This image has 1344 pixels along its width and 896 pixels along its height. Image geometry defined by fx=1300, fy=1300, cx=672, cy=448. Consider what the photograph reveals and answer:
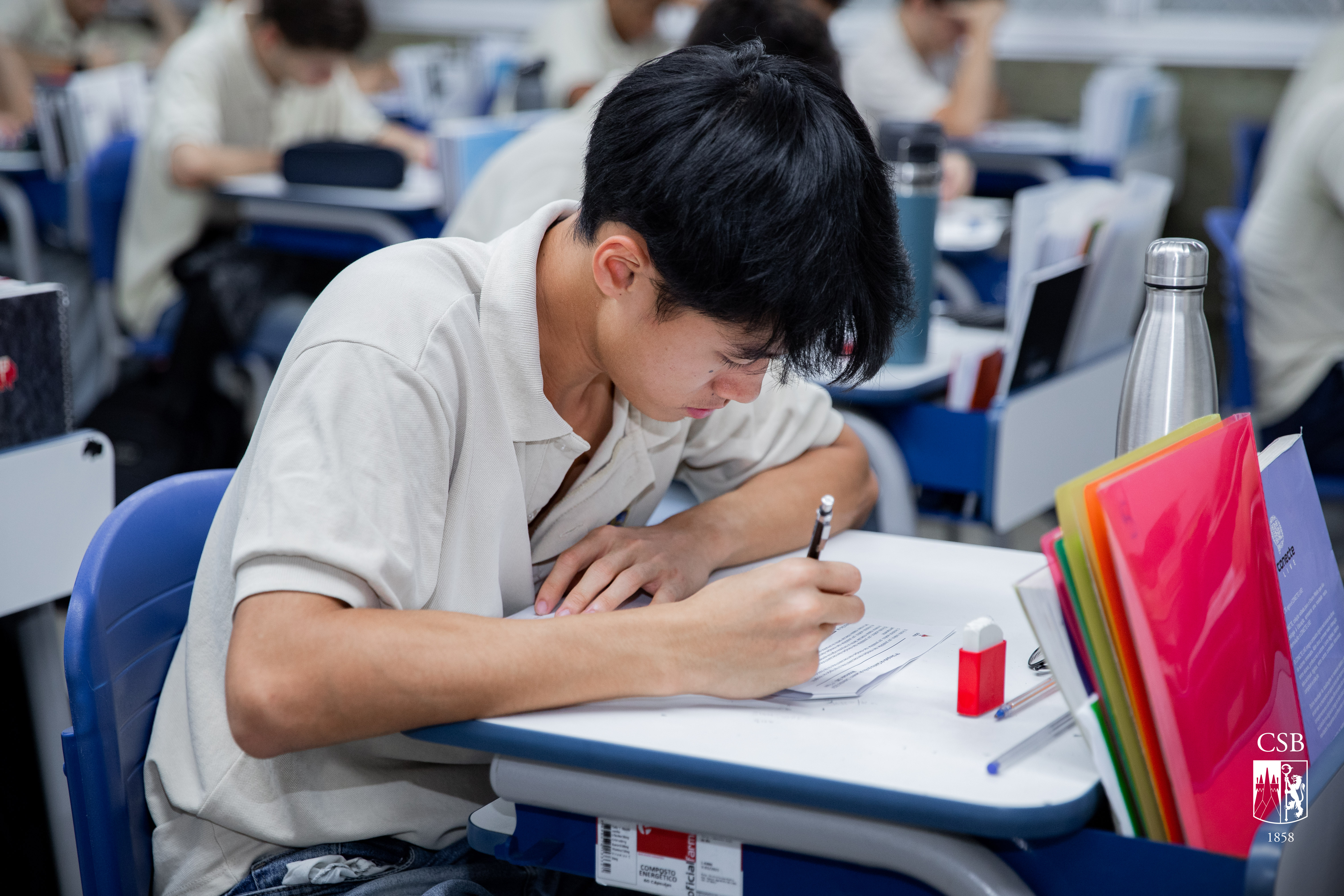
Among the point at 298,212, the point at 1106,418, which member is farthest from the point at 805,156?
the point at 298,212

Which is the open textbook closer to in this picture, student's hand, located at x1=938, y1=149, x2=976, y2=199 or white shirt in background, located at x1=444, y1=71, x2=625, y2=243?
white shirt in background, located at x1=444, y1=71, x2=625, y2=243

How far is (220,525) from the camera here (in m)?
1.03

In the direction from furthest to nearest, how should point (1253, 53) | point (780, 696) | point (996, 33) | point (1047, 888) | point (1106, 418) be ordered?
point (996, 33) → point (1253, 53) → point (1106, 418) → point (780, 696) → point (1047, 888)

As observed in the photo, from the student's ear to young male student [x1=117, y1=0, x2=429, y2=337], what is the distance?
8.21 feet

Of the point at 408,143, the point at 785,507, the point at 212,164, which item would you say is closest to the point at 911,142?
the point at 785,507

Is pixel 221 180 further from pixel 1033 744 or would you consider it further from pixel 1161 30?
pixel 1161 30

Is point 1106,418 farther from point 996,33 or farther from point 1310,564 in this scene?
point 996,33

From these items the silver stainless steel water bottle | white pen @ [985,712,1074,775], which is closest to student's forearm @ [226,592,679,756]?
white pen @ [985,712,1074,775]

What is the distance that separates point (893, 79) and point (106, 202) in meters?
2.61

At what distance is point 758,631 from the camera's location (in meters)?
0.92

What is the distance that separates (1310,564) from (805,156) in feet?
1.61

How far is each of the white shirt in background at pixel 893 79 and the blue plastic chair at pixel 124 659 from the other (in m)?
3.71

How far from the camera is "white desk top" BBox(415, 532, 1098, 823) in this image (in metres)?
0.80

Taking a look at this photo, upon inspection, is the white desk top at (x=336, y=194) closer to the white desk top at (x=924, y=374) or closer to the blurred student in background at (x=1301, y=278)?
the white desk top at (x=924, y=374)
